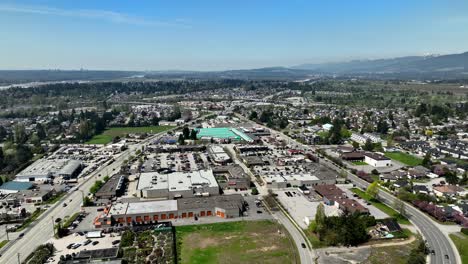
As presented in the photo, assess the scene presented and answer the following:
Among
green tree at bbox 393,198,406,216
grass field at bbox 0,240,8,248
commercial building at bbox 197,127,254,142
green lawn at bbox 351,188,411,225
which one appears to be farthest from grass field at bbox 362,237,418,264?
commercial building at bbox 197,127,254,142

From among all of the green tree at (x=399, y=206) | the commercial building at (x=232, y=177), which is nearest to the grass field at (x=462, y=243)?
the green tree at (x=399, y=206)

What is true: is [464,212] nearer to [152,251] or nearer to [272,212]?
[272,212]

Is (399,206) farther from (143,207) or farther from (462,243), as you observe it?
(143,207)

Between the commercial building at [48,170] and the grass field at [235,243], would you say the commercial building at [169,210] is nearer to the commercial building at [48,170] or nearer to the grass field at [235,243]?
the grass field at [235,243]

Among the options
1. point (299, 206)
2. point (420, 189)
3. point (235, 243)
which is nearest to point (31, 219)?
point (235, 243)

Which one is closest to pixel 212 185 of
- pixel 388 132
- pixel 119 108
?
pixel 388 132

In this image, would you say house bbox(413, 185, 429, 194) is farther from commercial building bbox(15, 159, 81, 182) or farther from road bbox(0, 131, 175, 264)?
commercial building bbox(15, 159, 81, 182)
